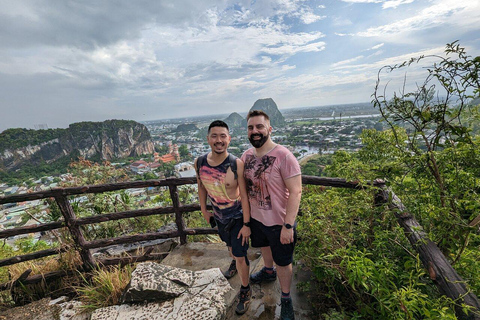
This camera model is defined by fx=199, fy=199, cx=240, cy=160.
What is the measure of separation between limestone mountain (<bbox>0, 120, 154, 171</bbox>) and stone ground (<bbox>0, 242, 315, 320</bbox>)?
33340 millimetres

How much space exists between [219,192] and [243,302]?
1.18 meters

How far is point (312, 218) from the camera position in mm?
2070

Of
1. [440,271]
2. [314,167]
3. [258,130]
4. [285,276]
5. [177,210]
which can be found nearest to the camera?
[440,271]

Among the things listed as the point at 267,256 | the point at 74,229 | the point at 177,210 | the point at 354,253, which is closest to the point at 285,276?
the point at 267,256

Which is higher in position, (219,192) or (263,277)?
(219,192)

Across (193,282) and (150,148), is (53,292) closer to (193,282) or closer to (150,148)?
(193,282)

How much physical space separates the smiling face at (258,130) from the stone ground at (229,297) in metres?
1.70

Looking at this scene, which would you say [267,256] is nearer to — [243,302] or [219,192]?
[243,302]

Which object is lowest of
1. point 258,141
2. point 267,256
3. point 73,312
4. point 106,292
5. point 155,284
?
point 73,312

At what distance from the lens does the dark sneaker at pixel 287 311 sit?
6.16 ft

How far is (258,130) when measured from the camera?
1806mm

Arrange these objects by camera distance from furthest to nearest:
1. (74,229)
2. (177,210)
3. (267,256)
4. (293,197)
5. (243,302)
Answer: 1. (177,210)
2. (74,229)
3. (267,256)
4. (243,302)
5. (293,197)

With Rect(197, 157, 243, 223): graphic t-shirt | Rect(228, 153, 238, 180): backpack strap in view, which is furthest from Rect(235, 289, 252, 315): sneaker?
Rect(228, 153, 238, 180): backpack strap

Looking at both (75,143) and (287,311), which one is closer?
(287,311)
